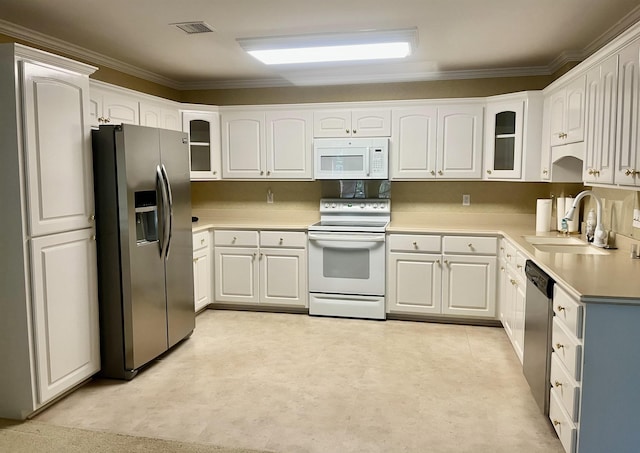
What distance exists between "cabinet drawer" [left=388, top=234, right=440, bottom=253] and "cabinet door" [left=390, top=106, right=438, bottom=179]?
2.02 feet

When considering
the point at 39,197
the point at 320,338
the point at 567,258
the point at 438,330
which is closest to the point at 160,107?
the point at 39,197

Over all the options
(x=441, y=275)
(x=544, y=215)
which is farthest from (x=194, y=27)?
(x=544, y=215)

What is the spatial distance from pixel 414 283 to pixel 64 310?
9.38 ft

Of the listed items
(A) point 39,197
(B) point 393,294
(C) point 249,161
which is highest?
(C) point 249,161

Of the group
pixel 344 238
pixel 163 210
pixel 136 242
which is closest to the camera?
pixel 136 242

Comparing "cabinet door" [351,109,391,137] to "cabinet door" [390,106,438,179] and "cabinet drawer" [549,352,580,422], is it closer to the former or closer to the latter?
"cabinet door" [390,106,438,179]

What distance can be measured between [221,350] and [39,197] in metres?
1.79

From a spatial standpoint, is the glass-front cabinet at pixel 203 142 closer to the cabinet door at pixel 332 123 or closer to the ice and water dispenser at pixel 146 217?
the cabinet door at pixel 332 123

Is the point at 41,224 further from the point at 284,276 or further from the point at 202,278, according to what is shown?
the point at 284,276

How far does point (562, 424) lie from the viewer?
2.34 metres

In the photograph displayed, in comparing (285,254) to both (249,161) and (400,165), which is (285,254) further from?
(400,165)

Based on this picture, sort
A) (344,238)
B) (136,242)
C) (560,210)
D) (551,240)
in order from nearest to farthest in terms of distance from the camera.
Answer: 1. (136,242)
2. (551,240)
3. (560,210)
4. (344,238)

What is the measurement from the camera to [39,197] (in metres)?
2.72

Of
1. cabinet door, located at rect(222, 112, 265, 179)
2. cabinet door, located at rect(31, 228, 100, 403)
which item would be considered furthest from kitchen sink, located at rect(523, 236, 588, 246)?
cabinet door, located at rect(31, 228, 100, 403)
